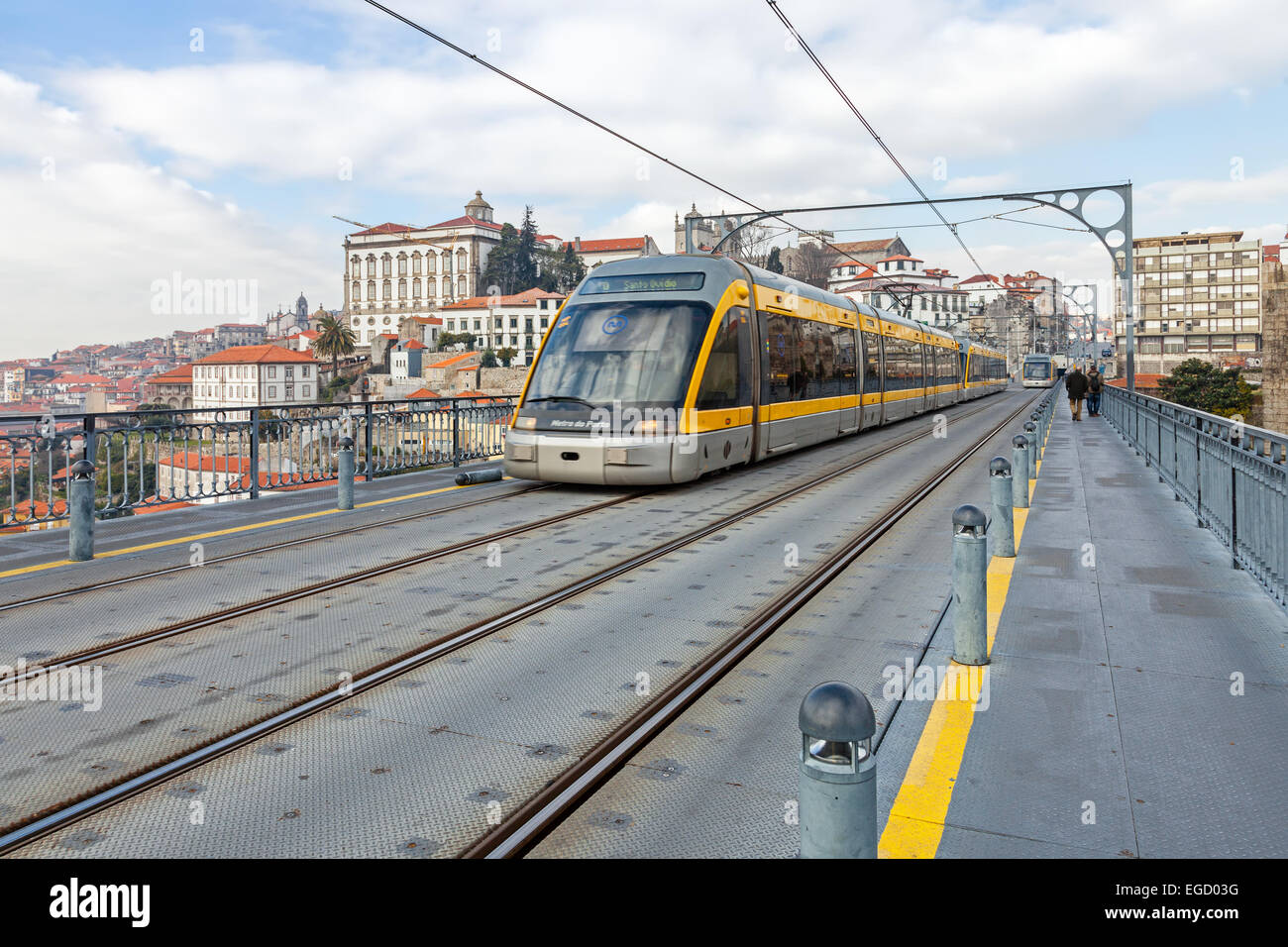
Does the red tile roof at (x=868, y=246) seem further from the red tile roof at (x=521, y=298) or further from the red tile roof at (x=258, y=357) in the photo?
the red tile roof at (x=258, y=357)

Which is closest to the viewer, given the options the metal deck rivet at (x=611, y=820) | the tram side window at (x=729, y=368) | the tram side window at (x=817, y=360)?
the metal deck rivet at (x=611, y=820)

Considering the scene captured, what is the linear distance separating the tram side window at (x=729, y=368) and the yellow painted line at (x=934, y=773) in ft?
24.3

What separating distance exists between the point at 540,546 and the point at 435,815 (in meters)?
5.43

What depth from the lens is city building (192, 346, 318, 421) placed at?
121 metres

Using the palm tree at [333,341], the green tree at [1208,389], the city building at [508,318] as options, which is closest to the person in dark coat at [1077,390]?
the green tree at [1208,389]

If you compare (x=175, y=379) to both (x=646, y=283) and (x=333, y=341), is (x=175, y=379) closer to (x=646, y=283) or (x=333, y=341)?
(x=333, y=341)

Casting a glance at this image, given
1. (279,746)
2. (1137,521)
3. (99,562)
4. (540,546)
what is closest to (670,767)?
(279,746)

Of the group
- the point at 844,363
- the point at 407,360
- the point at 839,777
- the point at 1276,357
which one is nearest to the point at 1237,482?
the point at 839,777

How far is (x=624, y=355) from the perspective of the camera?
12.4 meters

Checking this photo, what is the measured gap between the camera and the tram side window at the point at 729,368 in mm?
12602

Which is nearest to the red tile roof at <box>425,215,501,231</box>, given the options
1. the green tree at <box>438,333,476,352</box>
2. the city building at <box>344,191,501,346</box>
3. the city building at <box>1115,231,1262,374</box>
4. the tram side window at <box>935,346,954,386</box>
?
the city building at <box>344,191,501,346</box>

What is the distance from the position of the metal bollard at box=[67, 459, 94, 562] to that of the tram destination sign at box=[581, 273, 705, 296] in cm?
711

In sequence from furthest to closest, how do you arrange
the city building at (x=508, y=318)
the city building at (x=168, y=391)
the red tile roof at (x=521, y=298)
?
the red tile roof at (x=521, y=298)
the city building at (x=508, y=318)
the city building at (x=168, y=391)

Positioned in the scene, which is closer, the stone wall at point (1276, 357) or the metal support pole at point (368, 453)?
the metal support pole at point (368, 453)
